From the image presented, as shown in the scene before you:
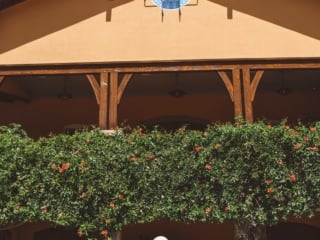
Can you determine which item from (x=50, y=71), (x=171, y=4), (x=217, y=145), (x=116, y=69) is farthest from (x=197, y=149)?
(x=171, y=4)

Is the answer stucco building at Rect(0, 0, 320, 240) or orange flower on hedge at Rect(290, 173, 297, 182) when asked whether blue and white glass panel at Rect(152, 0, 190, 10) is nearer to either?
stucco building at Rect(0, 0, 320, 240)

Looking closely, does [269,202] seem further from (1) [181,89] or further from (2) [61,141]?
(1) [181,89]

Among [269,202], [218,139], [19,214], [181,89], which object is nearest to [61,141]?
[19,214]

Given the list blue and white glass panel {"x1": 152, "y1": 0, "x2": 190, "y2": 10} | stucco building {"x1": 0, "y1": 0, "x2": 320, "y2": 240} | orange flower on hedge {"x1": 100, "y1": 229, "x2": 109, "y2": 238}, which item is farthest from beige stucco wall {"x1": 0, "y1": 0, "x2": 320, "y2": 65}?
orange flower on hedge {"x1": 100, "y1": 229, "x2": 109, "y2": 238}

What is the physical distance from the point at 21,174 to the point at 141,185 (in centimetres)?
215

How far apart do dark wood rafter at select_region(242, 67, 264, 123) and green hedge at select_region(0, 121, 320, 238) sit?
163cm

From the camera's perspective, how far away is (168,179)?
8.50 meters

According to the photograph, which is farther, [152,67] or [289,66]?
[152,67]

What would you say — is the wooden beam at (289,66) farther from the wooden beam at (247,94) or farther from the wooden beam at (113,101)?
the wooden beam at (113,101)

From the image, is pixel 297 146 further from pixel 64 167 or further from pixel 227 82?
pixel 64 167

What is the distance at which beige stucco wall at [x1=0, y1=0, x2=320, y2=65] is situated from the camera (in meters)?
11.0

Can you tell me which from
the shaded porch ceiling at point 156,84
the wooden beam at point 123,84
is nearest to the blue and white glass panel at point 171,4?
the shaded porch ceiling at point 156,84

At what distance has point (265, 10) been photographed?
1124cm

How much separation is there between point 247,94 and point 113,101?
2.91m
